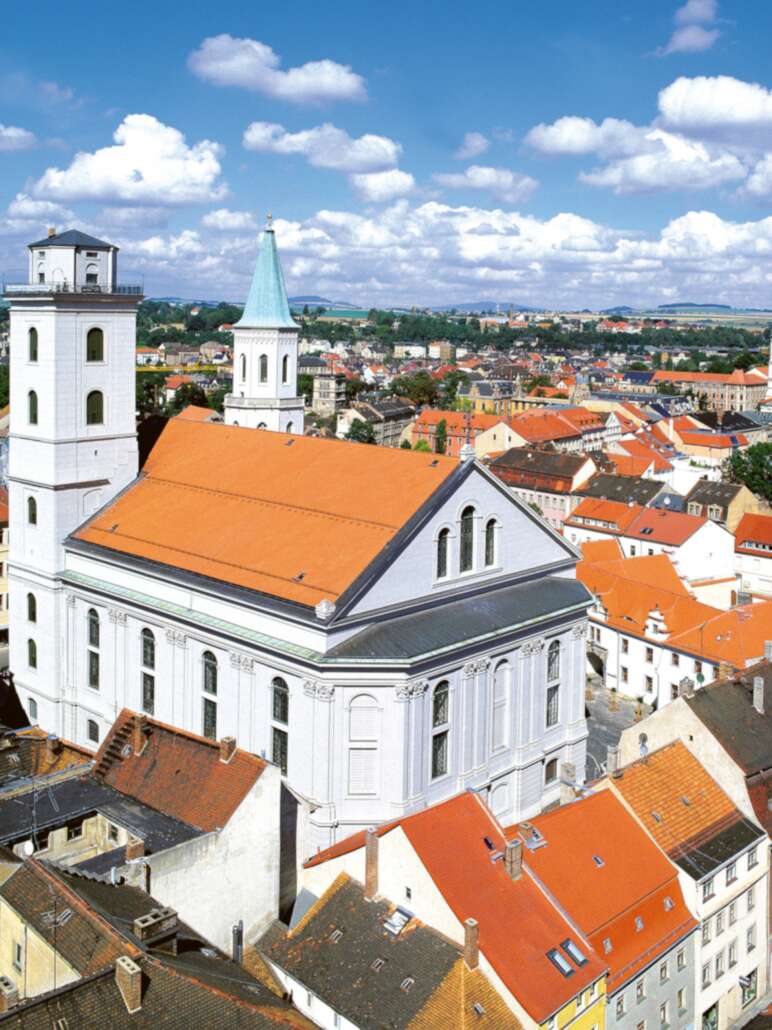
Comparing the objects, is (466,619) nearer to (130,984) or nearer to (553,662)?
(553,662)

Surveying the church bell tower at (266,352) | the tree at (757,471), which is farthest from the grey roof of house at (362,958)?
the tree at (757,471)

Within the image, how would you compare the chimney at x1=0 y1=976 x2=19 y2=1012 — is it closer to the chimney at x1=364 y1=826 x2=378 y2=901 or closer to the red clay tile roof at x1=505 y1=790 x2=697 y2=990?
the chimney at x1=364 y1=826 x2=378 y2=901

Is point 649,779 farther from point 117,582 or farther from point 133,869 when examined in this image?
point 117,582

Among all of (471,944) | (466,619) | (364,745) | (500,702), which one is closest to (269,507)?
(466,619)

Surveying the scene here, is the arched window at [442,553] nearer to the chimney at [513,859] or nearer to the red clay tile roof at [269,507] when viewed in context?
the red clay tile roof at [269,507]

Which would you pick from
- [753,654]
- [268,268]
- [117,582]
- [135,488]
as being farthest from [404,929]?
[268,268]

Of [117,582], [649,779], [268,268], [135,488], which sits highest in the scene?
[268,268]
